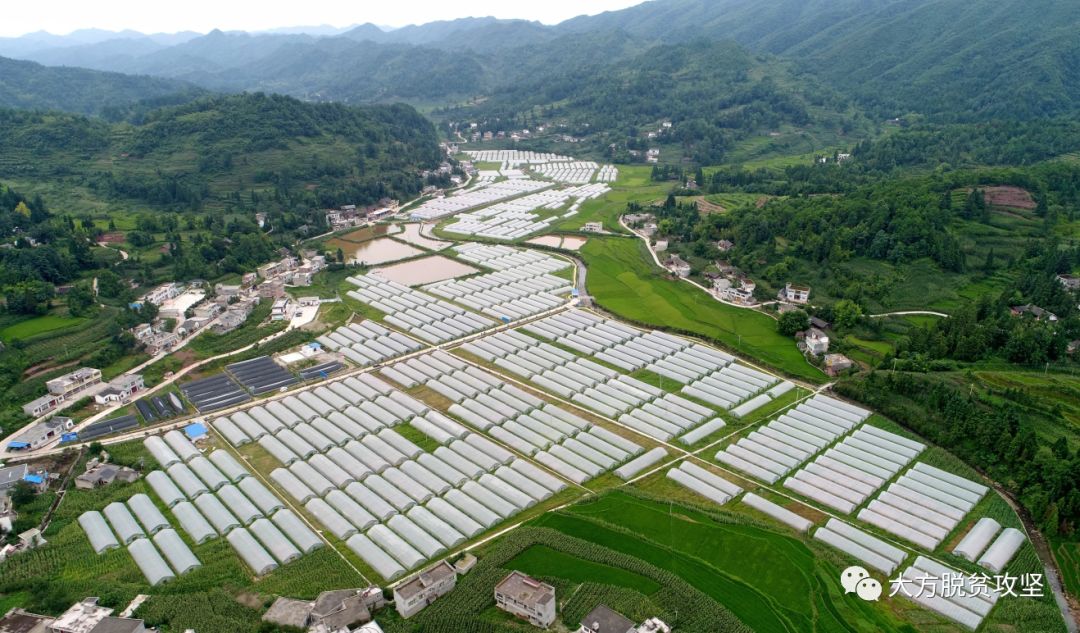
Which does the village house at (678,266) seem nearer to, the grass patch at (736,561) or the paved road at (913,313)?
the paved road at (913,313)

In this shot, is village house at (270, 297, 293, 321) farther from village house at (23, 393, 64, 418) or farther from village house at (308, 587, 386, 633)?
village house at (308, 587, 386, 633)

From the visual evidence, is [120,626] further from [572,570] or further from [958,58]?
[958,58]

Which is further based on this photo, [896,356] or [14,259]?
[14,259]

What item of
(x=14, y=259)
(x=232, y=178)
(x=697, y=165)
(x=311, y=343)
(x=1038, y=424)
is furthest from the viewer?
(x=697, y=165)

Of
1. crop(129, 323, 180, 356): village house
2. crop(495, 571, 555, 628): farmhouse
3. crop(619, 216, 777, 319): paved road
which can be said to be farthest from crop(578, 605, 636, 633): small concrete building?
crop(129, 323, 180, 356): village house

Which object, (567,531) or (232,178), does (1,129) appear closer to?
(232,178)

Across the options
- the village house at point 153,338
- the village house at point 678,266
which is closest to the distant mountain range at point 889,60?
the village house at point 678,266

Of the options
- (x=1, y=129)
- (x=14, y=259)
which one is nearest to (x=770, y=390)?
(x=14, y=259)
